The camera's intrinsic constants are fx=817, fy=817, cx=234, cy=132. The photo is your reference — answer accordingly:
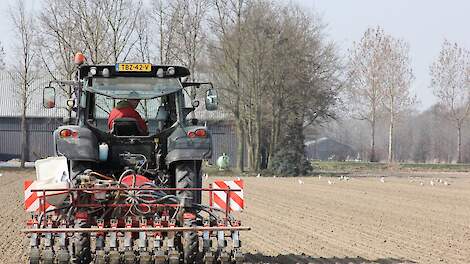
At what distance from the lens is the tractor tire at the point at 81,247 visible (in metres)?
8.70

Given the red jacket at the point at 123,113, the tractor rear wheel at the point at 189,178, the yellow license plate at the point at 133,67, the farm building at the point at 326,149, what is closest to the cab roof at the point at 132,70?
the yellow license plate at the point at 133,67

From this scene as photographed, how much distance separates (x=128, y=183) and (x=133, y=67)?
1618mm

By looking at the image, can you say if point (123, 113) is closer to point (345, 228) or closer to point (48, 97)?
point (48, 97)

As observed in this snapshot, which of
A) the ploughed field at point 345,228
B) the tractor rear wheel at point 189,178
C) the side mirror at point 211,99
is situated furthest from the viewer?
the ploughed field at point 345,228

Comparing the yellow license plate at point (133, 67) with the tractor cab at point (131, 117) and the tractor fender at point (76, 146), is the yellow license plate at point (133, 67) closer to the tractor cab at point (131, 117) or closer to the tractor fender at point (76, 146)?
the tractor cab at point (131, 117)

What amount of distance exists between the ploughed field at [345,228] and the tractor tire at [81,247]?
2.18 metres

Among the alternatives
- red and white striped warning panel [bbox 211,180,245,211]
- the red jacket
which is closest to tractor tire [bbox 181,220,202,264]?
red and white striped warning panel [bbox 211,180,245,211]

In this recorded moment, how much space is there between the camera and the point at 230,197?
32.7 ft

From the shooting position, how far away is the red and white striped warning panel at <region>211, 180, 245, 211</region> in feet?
32.7

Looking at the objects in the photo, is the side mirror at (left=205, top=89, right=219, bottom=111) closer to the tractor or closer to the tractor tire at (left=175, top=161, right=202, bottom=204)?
the tractor

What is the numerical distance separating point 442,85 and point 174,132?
64.8 m

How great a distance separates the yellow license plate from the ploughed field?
9.29ft

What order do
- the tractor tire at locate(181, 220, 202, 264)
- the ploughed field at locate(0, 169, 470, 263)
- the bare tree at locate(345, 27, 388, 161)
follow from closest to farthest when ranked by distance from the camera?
the tractor tire at locate(181, 220, 202, 264), the ploughed field at locate(0, 169, 470, 263), the bare tree at locate(345, 27, 388, 161)

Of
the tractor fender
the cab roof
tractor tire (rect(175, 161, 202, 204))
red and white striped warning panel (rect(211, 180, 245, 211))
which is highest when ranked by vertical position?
the cab roof
